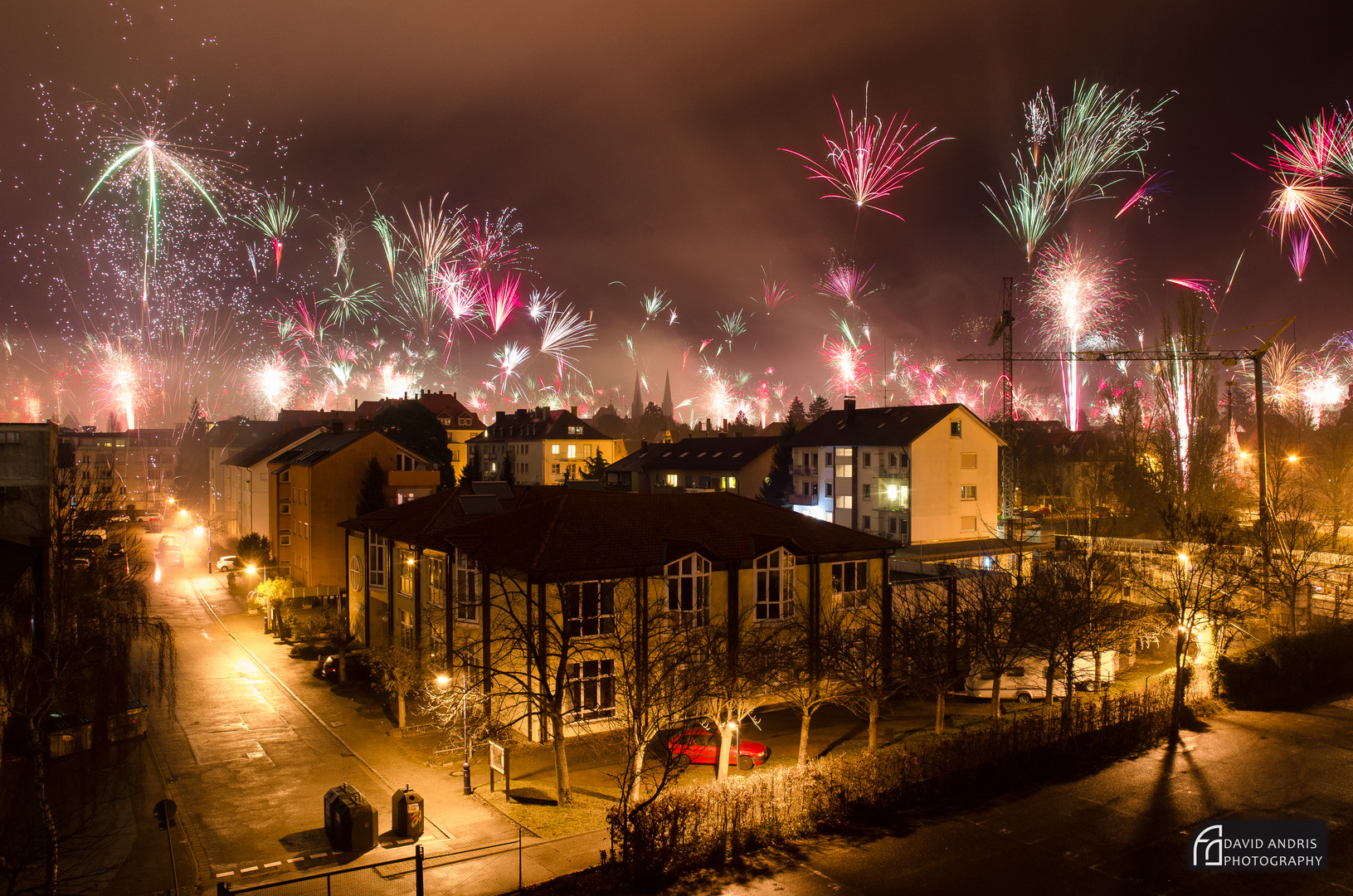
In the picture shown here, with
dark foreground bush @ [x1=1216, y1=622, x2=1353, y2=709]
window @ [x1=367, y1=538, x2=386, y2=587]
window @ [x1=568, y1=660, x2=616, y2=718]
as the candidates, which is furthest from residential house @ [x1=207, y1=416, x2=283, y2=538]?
dark foreground bush @ [x1=1216, y1=622, x2=1353, y2=709]

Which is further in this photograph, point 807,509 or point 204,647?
point 807,509

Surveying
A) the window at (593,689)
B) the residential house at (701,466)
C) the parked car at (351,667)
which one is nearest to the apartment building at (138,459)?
the residential house at (701,466)

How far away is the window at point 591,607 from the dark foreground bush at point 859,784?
698 cm

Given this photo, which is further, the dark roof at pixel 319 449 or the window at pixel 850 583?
the dark roof at pixel 319 449

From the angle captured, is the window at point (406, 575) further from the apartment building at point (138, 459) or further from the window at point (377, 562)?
the apartment building at point (138, 459)

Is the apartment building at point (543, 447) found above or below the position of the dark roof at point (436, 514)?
above

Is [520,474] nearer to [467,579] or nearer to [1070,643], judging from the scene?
→ [467,579]

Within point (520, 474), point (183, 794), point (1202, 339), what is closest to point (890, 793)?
point (183, 794)

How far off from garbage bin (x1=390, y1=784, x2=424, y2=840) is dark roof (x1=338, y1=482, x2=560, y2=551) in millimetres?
9953

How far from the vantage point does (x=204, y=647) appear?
124 feet

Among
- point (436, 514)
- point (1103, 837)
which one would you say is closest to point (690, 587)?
point (436, 514)

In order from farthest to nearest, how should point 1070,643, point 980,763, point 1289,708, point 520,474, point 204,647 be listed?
point 520,474 < point 204,647 < point 1289,708 < point 1070,643 < point 980,763

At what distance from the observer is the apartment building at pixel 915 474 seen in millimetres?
52969

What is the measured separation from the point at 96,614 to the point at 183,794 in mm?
5257
